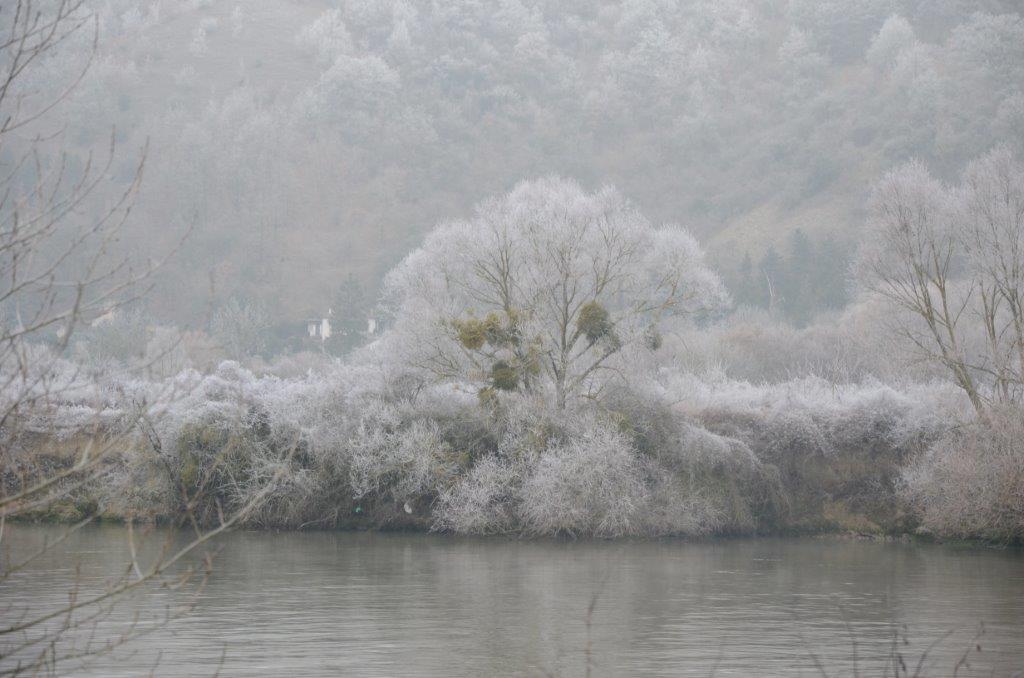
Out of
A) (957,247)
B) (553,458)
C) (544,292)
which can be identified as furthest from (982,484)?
(544,292)

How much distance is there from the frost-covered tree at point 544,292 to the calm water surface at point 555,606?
7457mm

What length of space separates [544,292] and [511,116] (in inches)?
3815

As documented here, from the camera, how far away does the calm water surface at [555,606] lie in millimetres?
20781

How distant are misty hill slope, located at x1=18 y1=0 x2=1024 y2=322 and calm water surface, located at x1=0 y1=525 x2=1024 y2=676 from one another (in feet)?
248

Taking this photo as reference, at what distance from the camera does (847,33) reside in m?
138

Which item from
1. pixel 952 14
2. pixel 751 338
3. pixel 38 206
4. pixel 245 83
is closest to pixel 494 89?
pixel 245 83

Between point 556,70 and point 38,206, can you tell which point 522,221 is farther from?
point 556,70

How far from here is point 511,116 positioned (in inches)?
5556

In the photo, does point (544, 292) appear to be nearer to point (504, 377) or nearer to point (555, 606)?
point (504, 377)

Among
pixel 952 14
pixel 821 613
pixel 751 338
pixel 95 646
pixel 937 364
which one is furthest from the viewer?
pixel 952 14

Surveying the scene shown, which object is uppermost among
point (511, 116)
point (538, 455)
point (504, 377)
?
point (511, 116)

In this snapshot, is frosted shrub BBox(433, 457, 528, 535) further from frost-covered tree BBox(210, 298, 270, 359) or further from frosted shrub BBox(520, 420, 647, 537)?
frost-covered tree BBox(210, 298, 270, 359)

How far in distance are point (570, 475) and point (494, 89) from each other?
10579 centimetres

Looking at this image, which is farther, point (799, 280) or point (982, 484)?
point (799, 280)
